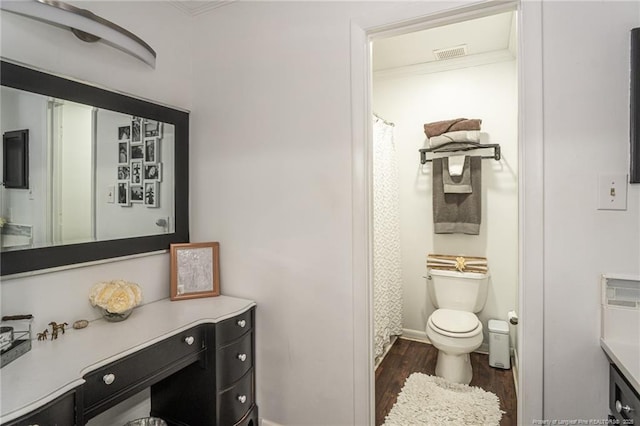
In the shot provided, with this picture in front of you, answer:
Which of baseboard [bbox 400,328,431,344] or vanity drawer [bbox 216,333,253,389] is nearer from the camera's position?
vanity drawer [bbox 216,333,253,389]

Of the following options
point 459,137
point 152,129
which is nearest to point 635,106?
point 459,137

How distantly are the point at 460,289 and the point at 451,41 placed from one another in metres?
1.94

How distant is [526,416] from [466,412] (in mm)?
877

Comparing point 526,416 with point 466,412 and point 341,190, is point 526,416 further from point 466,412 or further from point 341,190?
point 341,190

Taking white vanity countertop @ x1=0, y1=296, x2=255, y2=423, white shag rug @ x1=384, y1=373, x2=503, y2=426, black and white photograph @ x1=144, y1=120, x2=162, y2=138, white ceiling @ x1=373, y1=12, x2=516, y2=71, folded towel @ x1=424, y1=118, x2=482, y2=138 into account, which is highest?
white ceiling @ x1=373, y1=12, x2=516, y2=71

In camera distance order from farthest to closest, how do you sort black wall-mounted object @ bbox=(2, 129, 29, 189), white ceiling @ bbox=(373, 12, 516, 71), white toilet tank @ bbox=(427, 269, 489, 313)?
1. white toilet tank @ bbox=(427, 269, 489, 313)
2. white ceiling @ bbox=(373, 12, 516, 71)
3. black wall-mounted object @ bbox=(2, 129, 29, 189)

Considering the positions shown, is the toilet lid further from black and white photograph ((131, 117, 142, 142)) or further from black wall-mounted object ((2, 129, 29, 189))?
black wall-mounted object ((2, 129, 29, 189))

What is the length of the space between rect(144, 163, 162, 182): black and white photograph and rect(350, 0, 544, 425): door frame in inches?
43.3

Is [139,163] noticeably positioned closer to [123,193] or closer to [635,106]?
[123,193]

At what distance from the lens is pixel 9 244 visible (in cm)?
132

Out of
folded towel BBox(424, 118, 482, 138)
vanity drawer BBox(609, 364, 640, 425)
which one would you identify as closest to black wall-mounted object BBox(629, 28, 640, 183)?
vanity drawer BBox(609, 364, 640, 425)

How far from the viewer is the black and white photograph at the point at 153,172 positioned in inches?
73.0

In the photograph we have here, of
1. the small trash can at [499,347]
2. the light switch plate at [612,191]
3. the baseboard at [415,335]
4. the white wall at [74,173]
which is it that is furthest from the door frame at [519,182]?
the baseboard at [415,335]

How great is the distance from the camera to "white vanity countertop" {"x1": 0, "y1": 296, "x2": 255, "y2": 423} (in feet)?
3.27
